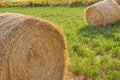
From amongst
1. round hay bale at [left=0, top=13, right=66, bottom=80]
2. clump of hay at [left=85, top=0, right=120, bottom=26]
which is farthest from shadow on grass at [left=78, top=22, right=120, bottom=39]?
round hay bale at [left=0, top=13, right=66, bottom=80]

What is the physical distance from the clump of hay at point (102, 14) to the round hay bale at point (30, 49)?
6628mm

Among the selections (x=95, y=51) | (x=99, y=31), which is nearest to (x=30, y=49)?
(x=95, y=51)

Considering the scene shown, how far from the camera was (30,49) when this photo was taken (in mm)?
6516

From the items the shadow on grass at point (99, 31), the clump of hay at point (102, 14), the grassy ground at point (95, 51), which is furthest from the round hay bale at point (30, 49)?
the clump of hay at point (102, 14)

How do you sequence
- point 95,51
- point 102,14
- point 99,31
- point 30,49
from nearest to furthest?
point 30,49, point 95,51, point 99,31, point 102,14

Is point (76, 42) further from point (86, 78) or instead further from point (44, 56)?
point (44, 56)

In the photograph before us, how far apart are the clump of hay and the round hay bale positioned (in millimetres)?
6628

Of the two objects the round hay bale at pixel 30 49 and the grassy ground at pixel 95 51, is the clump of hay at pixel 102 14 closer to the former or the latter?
the grassy ground at pixel 95 51

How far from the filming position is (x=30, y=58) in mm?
6566

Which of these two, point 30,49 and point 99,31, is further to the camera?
point 99,31

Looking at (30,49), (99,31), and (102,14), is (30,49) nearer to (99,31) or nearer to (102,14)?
(99,31)

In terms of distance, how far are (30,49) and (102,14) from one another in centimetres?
726

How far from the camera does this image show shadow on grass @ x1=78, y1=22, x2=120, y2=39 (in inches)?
463

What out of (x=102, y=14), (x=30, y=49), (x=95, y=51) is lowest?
(x=95, y=51)
